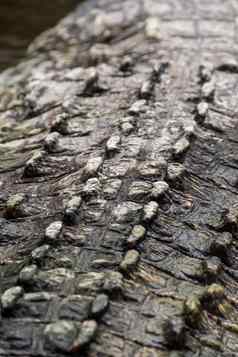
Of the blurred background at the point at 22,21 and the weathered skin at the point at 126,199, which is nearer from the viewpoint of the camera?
the weathered skin at the point at 126,199

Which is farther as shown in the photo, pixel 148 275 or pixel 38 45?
pixel 38 45

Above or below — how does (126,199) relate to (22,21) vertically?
above

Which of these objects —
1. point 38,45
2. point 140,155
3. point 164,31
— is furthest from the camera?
point 38,45

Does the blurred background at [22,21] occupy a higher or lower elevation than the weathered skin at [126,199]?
lower

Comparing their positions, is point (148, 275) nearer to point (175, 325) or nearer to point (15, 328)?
point (175, 325)

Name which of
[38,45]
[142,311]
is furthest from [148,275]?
[38,45]
